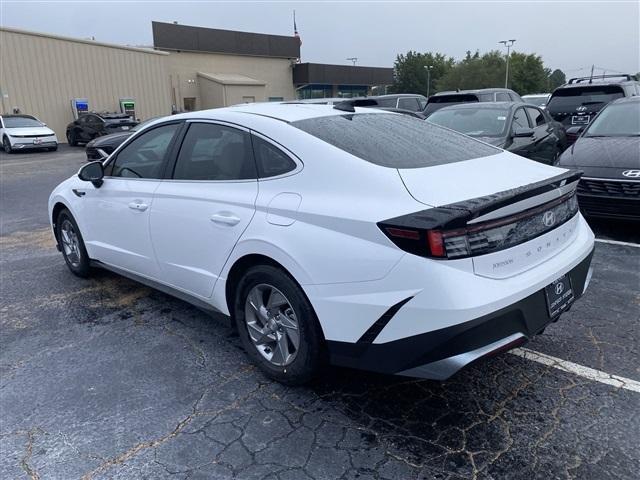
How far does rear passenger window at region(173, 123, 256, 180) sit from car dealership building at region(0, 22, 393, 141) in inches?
996

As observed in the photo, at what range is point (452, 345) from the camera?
230 cm

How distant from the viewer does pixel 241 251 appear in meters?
3.00

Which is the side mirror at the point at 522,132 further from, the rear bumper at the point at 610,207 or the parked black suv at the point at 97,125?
the parked black suv at the point at 97,125

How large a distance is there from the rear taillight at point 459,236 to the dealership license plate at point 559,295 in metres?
0.30

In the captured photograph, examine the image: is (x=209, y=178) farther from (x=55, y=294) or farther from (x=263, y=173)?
(x=55, y=294)

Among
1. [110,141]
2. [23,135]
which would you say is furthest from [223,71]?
[110,141]

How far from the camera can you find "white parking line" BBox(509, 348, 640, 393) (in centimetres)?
294

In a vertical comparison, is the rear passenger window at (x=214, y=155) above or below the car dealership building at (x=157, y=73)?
below

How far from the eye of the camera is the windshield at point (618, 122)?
6.70 m

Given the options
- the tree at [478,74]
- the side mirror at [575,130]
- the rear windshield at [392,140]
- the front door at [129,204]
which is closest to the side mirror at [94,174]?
the front door at [129,204]

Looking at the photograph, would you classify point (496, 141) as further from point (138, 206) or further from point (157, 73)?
point (157, 73)

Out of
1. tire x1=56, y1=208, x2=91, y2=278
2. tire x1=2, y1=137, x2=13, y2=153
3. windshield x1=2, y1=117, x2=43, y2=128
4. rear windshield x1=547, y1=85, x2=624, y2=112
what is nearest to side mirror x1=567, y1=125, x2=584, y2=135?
rear windshield x1=547, y1=85, x2=624, y2=112

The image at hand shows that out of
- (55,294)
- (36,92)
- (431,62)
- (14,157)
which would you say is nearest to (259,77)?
(36,92)

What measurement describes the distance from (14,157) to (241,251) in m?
19.6
